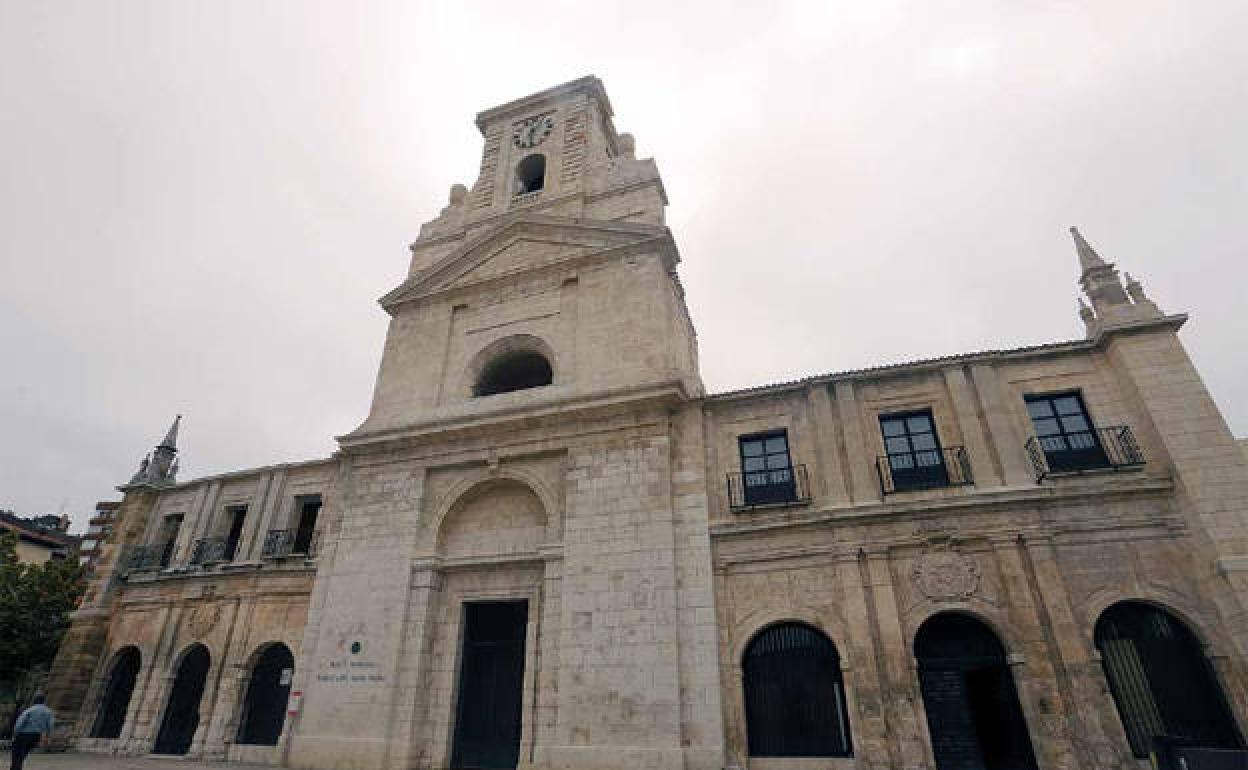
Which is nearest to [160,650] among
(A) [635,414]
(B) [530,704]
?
(B) [530,704]

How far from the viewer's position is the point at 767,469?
1466 cm

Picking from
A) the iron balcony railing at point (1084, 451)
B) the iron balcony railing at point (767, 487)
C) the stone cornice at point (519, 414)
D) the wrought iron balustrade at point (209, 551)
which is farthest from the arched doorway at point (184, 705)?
the iron balcony railing at point (1084, 451)

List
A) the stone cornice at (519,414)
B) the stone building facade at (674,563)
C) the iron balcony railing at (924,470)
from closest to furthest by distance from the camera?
1. the stone building facade at (674,563)
2. the iron balcony railing at (924,470)
3. the stone cornice at (519,414)

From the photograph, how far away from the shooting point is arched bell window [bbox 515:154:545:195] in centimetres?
2383

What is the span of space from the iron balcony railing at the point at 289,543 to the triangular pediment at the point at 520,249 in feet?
26.8

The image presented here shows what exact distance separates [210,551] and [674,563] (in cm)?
1663

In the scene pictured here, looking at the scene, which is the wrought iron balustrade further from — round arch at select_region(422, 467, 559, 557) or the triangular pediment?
the triangular pediment

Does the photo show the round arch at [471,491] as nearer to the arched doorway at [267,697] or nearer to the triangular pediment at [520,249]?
the arched doorway at [267,697]

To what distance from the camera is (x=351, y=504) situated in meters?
17.4

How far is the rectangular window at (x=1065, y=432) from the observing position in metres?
13.0

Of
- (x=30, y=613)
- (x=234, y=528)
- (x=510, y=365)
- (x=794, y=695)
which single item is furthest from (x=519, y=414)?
(x=30, y=613)

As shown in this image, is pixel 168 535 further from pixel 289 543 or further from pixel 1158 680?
pixel 1158 680

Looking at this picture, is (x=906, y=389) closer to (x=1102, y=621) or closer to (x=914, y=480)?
(x=914, y=480)

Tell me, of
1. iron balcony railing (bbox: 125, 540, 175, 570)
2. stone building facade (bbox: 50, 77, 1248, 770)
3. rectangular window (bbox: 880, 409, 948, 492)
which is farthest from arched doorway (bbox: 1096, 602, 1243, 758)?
iron balcony railing (bbox: 125, 540, 175, 570)
